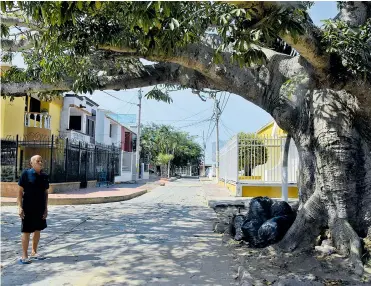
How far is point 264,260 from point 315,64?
9.63 ft

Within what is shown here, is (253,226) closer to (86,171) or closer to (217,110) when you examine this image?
(86,171)

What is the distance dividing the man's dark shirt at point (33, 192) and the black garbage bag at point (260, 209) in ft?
12.7

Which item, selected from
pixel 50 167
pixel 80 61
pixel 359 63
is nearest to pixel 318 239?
pixel 359 63

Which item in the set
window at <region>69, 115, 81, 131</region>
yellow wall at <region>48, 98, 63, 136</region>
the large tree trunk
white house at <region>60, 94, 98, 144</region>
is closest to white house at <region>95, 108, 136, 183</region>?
white house at <region>60, 94, 98, 144</region>

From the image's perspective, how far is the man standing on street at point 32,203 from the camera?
548 centimetres

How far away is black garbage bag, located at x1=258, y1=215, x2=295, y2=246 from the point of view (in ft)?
20.4

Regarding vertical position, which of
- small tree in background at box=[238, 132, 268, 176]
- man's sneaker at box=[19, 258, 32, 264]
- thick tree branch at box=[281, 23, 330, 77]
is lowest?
man's sneaker at box=[19, 258, 32, 264]

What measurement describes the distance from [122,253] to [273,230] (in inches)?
99.5

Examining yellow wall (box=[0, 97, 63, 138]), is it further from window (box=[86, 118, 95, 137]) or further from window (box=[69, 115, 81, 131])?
window (box=[86, 118, 95, 137])

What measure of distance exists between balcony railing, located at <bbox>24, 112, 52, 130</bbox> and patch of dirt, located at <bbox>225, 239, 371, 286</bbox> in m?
17.0

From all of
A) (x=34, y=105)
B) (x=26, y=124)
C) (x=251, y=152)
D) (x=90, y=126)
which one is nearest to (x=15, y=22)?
(x=251, y=152)

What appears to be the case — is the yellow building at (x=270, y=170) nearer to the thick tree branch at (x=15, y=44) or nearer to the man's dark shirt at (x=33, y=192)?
the thick tree branch at (x=15, y=44)

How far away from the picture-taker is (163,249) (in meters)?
6.40

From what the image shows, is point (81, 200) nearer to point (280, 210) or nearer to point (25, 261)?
point (25, 261)
